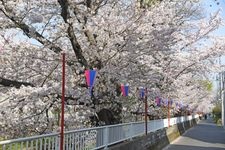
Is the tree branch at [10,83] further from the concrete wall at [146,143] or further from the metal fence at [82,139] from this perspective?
the concrete wall at [146,143]

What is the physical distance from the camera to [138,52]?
1492 cm

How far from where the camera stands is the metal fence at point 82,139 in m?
8.02

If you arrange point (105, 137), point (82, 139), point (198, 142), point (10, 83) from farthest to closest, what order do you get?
point (198, 142) < point (10, 83) < point (105, 137) < point (82, 139)

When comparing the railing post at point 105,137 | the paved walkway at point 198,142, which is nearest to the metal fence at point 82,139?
the railing post at point 105,137

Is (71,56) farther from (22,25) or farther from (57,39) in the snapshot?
(22,25)

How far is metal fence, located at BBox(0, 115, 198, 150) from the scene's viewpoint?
8.02 meters

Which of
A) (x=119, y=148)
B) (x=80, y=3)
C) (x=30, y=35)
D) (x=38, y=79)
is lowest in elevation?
(x=119, y=148)

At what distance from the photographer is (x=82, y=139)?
36.2ft

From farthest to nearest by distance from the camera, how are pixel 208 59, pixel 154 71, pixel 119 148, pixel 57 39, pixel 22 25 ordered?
pixel 208 59, pixel 154 71, pixel 57 39, pixel 22 25, pixel 119 148

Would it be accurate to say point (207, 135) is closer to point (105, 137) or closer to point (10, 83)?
point (10, 83)

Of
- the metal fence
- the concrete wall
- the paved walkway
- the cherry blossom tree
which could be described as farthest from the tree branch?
the paved walkway

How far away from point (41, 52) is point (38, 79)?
0.97m

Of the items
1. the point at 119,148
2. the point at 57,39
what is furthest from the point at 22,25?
the point at 119,148

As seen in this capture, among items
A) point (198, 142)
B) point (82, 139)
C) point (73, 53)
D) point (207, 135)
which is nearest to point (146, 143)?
point (73, 53)
